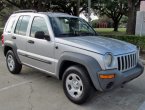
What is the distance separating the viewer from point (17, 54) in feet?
21.1

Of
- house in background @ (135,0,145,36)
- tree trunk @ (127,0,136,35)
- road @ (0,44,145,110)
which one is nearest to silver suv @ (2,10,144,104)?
road @ (0,44,145,110)

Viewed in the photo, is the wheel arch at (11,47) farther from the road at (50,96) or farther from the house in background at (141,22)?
the house in background at (141,22)

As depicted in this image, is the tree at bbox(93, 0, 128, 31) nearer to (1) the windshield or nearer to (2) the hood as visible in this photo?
(1) the windshield

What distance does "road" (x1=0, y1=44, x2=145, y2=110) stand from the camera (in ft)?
15.0

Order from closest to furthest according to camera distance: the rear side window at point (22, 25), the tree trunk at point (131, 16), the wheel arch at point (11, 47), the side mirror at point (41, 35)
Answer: the side mirror at point (41, 35)
the rear side window at point (22, 25)
the wheel arch at point (11, 47)
the tree trunk at point (131, 16)

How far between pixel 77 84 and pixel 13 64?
9.29 ft

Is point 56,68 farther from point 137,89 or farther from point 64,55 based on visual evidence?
point 137,89

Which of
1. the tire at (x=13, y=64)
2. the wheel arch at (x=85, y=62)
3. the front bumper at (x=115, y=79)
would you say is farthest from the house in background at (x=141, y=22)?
the wheel arch at (x=85, y=62)

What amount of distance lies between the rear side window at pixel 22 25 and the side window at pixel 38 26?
1.12ft

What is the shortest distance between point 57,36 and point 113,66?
1.50 metres

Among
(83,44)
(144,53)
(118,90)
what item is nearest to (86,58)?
(83,44)

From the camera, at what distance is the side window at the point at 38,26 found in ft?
17.8

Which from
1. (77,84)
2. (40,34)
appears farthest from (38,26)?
(77,84)

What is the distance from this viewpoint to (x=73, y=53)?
462 centimetres
